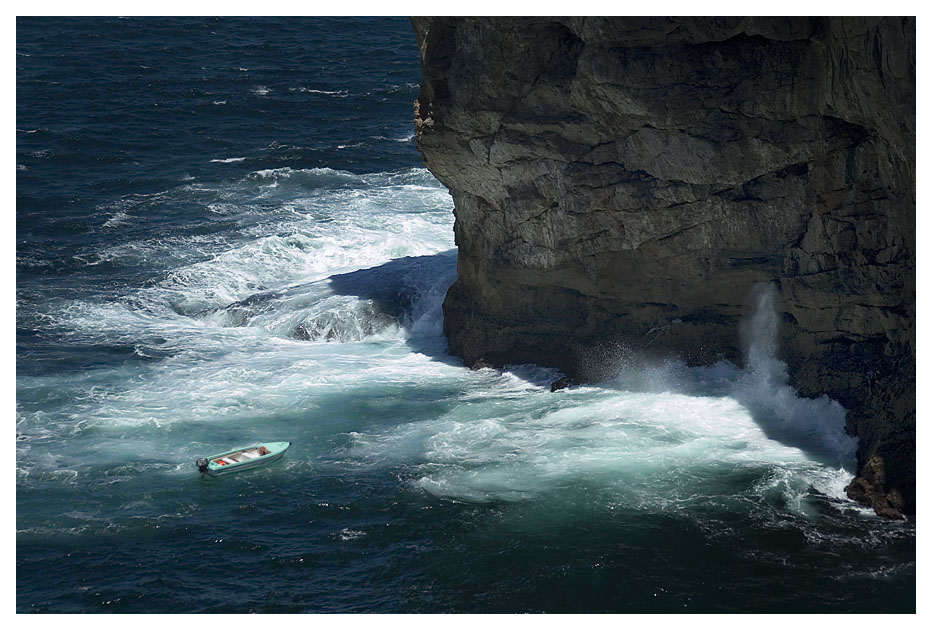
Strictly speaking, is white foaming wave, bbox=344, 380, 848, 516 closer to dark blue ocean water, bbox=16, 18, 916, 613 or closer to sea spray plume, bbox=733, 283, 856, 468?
dark blue ocean water, bbox=16, 18, 916, 613

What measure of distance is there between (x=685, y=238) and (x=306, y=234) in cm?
2271

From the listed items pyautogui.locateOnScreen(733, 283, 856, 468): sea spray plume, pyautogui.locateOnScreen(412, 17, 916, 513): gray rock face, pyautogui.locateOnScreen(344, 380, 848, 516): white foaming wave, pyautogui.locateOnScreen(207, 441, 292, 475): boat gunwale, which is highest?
pyautogui.locateOnScreen(412, 17, 916, 513): gray rock face

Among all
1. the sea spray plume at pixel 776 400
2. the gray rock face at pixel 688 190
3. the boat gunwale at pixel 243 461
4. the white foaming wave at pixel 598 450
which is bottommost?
the boat gunwale at pixel 243 461

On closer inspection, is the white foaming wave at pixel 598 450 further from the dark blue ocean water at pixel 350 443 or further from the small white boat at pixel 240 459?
the small white boat at pixel 240 459

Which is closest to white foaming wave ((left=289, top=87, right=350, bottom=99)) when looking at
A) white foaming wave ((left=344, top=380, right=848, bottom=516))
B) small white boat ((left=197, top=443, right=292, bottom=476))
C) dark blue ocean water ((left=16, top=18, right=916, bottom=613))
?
dark blue ocean water ((left=16, top=18, right=916, bottom=613))

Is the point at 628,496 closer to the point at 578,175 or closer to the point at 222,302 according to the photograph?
the point at 578,175

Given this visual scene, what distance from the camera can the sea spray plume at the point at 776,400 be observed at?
31.0m

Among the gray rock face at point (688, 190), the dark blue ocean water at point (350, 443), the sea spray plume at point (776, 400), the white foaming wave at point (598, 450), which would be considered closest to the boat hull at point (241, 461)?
the dark blue ocean water at point (350, 443)

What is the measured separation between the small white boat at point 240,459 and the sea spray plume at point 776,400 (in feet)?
44.6

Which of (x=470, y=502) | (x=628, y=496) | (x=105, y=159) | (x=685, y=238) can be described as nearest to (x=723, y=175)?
(x=685, y=238)

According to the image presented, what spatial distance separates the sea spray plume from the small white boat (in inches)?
536

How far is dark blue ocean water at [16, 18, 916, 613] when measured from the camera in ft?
84.4

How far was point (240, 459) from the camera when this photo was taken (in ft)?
103

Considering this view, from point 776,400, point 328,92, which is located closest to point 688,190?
point 776,400
